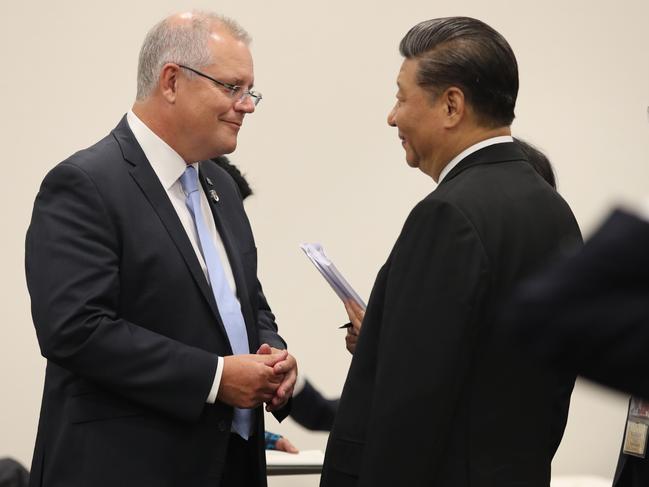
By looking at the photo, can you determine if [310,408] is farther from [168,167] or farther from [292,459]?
[292,459]

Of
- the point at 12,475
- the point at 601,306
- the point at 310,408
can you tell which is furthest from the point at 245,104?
the point at 601,306

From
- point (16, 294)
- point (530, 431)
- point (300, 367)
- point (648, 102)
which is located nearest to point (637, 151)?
point (648, 102)

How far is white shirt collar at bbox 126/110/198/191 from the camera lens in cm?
236

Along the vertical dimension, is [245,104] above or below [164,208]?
above

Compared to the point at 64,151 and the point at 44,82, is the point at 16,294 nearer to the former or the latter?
the point at 64,151

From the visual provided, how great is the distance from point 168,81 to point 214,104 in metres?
0.13

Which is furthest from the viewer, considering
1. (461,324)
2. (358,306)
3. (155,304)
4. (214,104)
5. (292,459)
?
(292,459)

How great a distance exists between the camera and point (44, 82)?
431cm

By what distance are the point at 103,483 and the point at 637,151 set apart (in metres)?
3.83

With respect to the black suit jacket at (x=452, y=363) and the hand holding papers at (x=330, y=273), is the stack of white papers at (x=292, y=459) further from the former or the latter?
the black suit jacket at (x=452, y=363)

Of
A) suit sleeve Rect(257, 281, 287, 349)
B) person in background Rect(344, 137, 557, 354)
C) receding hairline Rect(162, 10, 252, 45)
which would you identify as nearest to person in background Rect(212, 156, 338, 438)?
person in background Rect(344, 137, 557, 354)

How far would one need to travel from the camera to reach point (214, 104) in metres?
2.43

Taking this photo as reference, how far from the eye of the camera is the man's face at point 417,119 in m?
2.10

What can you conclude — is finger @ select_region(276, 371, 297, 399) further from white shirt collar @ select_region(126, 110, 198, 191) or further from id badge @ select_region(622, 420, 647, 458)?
id badge @ select_region(622, 420, 647, 458)
